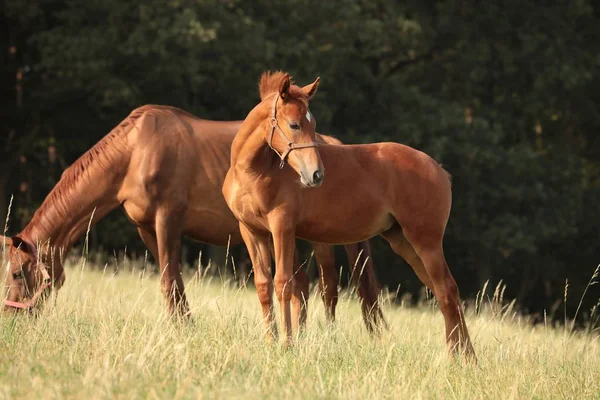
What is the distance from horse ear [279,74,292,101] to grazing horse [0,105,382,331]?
2730mm

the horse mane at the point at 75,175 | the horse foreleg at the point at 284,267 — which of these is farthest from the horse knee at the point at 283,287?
the horse mane at the point at 75,175

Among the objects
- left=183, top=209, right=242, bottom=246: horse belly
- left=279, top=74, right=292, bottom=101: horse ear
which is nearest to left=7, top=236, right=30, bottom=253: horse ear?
left=183, top=209, right=242, bottom=246: horse belly

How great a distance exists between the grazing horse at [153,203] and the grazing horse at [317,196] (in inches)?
57.1

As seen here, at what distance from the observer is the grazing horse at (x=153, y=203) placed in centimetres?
912

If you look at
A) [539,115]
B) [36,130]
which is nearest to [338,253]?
[539,115]

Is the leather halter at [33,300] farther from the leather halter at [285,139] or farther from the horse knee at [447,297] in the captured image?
the horse knee at [447,297]

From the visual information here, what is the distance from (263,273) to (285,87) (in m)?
1.48

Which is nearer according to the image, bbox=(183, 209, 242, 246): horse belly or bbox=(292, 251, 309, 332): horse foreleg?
bbox=(292, 251, 309, 332): horse foreleg

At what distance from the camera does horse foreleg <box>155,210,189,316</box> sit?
9.07 m

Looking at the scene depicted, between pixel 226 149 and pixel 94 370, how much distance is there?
4922mm

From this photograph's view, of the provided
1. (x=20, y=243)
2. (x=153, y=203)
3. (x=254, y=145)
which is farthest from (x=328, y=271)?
(x=20, y=243)

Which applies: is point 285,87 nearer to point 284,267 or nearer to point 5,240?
point 284,267

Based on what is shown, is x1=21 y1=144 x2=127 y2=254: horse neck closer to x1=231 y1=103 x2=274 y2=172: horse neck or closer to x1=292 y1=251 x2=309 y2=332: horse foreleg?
x1=292 y1=251 x2=309 y2=332: horse foreleg

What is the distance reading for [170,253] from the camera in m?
9.25
